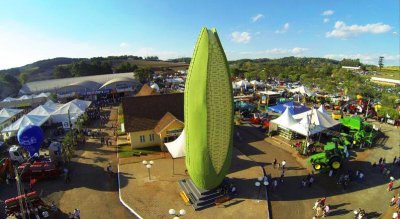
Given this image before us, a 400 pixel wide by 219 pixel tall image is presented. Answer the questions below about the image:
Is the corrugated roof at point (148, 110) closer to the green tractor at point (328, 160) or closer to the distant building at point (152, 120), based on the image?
the distant building at point (152, 120)

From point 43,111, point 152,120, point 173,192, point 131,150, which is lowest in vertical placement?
point 173,192

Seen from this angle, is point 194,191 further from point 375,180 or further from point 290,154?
point 375,180

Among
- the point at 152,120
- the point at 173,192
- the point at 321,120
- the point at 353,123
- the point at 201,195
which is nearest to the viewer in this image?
A: the point at 201,195

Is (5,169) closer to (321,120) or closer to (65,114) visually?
(65,114)

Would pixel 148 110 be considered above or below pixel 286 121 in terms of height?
above

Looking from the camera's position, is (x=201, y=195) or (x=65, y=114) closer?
(x=201, y=195)

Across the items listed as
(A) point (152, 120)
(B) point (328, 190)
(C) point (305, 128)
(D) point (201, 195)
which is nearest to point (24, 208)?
(D) point (201, 195)
